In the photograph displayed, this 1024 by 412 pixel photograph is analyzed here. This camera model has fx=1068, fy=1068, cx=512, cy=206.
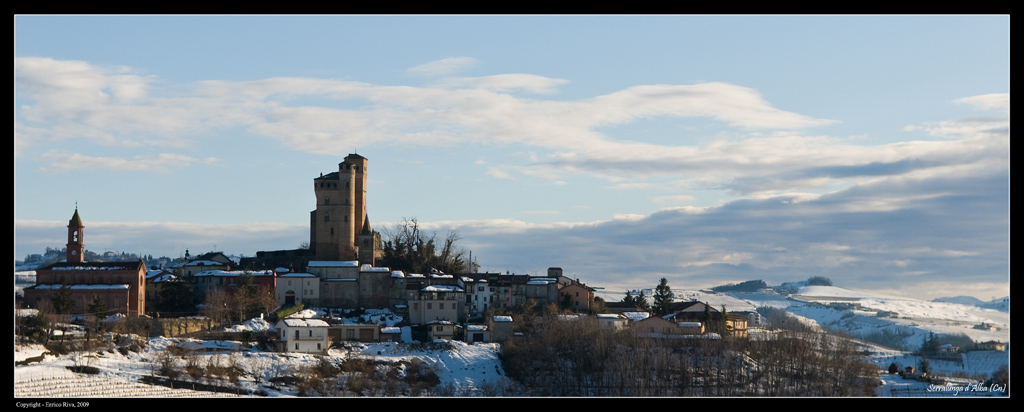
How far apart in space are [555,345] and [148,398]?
29298mm

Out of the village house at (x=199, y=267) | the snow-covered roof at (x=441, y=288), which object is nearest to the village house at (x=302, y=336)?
the snow-covered roof at (x=441, y=288)

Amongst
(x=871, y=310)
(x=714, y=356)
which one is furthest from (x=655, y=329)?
(x=871, y=310)

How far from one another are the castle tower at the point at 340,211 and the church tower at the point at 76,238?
21103 mm

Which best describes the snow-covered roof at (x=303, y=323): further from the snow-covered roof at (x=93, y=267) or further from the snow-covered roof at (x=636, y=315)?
the snow-covered roof at (x=636, y=315)

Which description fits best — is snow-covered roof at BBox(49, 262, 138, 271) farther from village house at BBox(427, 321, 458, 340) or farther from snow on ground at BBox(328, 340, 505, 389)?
village house at BBox(427, 321, 458, 340)

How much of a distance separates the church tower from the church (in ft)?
13.6

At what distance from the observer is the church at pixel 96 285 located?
78375mm

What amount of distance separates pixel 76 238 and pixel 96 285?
32.8 feet

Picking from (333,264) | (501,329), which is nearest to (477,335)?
(501,329)

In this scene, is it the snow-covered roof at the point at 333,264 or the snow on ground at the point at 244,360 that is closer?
the snow on ground at the point at 244,360

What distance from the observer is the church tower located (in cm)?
8800

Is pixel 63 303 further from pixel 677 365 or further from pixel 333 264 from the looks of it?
pixel 677 365
